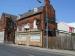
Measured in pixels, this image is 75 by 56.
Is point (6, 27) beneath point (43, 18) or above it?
beneath

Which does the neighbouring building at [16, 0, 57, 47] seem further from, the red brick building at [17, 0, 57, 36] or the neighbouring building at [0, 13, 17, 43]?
the neighbouring building at [0, 13, 17, 43]

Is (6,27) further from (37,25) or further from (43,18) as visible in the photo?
(43,18)

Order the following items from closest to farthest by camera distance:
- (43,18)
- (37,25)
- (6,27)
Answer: (43,18), (37,25), (6,27)

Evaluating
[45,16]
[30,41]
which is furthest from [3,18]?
[30,41]

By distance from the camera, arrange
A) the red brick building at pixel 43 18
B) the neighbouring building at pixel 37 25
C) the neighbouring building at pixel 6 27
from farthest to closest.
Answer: the neighbouring building at pixel 6 27
the red brick building at pixel 43 18
the neighbouring building at pixel 37 25

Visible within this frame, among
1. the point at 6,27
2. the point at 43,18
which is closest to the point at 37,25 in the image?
the point at 43,18

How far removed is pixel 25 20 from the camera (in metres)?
56.8

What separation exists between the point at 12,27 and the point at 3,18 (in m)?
4.38

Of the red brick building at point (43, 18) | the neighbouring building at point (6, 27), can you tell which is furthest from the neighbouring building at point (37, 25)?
the neighbouring building at point (6, 27)

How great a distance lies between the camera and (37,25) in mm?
50500

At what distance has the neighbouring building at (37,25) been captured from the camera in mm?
40338

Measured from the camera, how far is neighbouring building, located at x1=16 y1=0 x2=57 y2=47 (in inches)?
1588

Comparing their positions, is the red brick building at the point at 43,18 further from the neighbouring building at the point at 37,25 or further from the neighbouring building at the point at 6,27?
the neighbouring building at the point at 6,27

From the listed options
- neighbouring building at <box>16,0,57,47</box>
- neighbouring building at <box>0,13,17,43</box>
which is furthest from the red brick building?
neighbouring building at <box>0,13,17,43</box>
